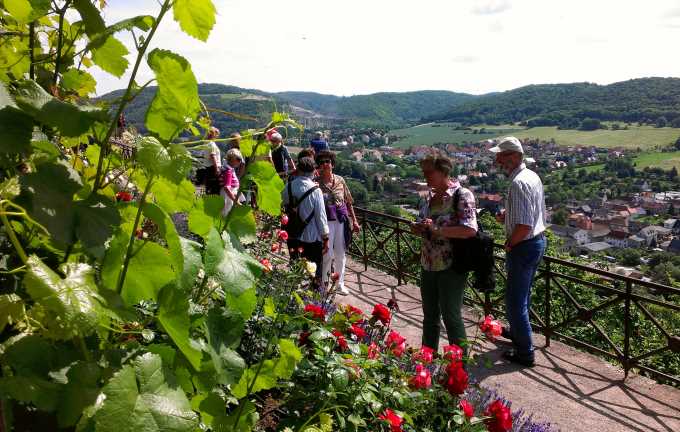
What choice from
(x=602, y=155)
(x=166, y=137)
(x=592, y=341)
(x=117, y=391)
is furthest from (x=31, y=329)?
(x=602, y=155)

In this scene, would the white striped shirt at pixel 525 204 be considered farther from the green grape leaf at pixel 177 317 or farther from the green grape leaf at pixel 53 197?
the green grape leaf at pixel 53 197

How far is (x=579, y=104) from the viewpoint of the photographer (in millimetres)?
88688

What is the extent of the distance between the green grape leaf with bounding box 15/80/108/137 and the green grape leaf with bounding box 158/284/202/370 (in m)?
0.26

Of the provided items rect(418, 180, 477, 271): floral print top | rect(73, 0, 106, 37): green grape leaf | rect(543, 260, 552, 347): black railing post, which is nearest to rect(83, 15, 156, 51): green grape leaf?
rect(73, 0, 106, 37): green grape leaf

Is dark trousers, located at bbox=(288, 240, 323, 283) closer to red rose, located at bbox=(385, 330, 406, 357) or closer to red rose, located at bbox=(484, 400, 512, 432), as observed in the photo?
red rose, located at bbox=(385, 330, 406, 357)

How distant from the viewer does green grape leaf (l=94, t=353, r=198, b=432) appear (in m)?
0.61

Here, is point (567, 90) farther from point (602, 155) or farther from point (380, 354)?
point (380, 354)

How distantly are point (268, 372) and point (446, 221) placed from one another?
2.79 meters

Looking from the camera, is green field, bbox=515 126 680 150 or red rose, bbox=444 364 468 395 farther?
green field, bbox=515 126 680 150

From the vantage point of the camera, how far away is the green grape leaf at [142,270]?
774 millimetres

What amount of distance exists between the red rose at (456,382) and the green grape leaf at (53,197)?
1737mm

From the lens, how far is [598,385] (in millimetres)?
4496

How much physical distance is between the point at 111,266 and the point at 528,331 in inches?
170

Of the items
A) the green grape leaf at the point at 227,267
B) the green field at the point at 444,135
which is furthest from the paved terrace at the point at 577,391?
the green field at the point at 444,135
